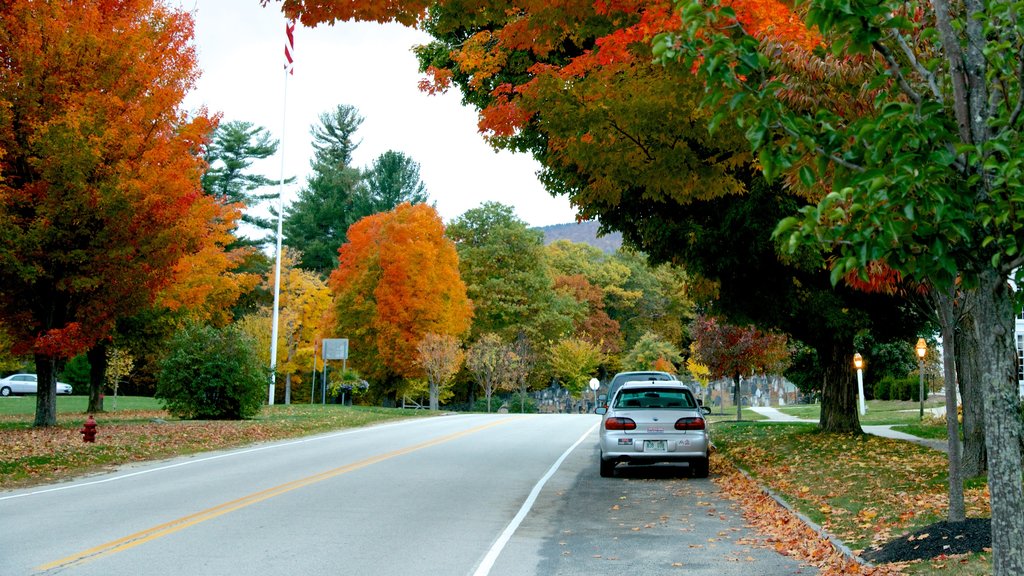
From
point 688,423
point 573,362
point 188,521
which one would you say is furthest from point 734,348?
point 573,362

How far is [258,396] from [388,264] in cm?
2071

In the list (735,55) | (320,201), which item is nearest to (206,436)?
(735,55)

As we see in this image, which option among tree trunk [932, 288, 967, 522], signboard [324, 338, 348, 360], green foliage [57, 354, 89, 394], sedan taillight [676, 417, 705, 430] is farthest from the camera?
green foliage [57, 354, 89, 394]

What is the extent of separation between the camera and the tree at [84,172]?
20.2 metres

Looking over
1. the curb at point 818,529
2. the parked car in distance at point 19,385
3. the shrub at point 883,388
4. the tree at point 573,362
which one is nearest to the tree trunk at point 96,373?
the curb at point 818,529

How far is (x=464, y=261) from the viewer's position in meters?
69.6

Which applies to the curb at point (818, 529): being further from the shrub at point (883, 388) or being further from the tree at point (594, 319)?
the tree at point (594, 319)

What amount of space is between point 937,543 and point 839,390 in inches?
570

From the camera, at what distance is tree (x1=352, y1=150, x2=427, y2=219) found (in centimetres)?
8162

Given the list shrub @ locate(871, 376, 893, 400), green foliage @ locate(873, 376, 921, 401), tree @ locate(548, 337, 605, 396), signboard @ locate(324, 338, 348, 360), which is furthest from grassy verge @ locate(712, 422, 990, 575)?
tree @ locate(548, 337, 605, 396)

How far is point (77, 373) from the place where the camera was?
197 feet

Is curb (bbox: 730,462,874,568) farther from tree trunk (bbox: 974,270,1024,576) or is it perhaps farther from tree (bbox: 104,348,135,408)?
tree (bbox: 104,348,135,408)

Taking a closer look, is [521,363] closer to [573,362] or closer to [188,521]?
[573,362]

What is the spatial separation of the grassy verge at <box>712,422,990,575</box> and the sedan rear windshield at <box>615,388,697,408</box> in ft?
5.71
